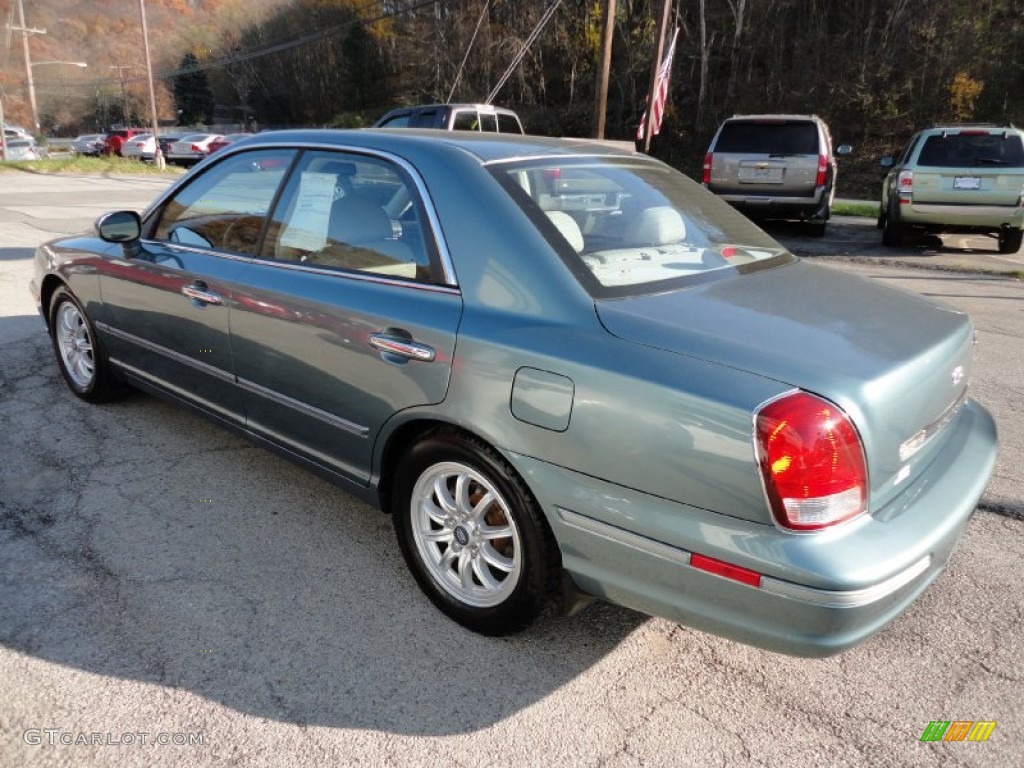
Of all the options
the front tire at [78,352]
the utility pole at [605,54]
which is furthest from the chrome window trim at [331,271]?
the utility pole at [605,54]

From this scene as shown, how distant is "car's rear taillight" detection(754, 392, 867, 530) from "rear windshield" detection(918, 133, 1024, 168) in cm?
1001

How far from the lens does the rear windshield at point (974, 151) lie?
1001 cm

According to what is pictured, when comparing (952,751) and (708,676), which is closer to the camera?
(952,751)

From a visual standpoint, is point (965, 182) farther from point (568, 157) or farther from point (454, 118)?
point (568, 157)

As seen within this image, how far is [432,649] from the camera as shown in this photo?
2.54 metres

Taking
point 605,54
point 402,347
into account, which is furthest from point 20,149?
point 402,347

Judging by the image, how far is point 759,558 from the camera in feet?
6.25

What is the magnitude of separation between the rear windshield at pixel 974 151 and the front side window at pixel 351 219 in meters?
9.74

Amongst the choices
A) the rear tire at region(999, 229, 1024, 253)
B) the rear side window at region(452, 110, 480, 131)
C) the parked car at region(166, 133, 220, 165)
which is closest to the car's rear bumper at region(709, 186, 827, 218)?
the rear tire at region(999, 229, 1024, 253)

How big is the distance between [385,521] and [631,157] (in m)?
1.92

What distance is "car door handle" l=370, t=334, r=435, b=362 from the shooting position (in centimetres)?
249

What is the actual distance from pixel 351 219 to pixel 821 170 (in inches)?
394

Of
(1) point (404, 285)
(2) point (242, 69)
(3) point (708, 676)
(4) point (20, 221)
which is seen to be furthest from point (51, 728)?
(2) point (242, 69)

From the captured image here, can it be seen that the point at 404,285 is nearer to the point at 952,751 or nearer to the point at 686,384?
the point at 686,384
